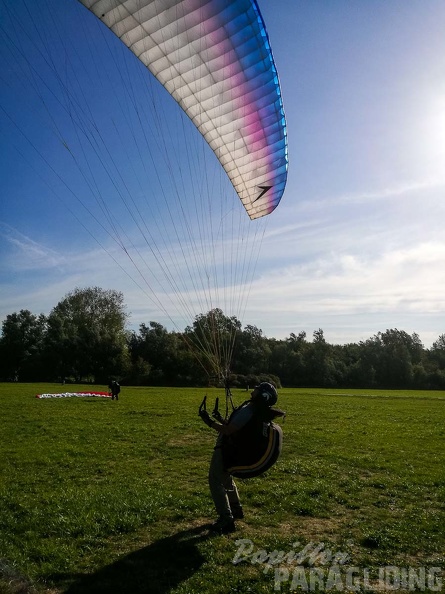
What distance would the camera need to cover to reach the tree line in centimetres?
6034

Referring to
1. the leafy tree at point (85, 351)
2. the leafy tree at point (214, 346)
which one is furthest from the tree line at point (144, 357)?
the leafy tree at point (214, 346)

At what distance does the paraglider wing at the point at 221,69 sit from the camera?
24.3 ft

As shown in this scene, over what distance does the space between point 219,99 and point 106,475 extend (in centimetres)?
804

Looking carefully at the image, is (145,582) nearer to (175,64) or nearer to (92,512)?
(92,512)

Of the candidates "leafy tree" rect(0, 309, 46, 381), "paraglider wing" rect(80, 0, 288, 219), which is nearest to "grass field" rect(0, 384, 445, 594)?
"paraglider wing" rect(80, 0, 288, 219)

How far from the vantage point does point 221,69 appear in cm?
835

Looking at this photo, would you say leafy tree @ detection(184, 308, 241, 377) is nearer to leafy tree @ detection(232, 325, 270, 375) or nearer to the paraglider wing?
the paraglider wing

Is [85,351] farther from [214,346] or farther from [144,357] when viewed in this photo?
[214,346]

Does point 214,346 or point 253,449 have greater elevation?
point 214,346

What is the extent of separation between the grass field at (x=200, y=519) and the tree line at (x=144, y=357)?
37.4 meters

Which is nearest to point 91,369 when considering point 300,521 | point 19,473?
point 19,473

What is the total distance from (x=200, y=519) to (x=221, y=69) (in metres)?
8.04

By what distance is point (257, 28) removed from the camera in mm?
7355

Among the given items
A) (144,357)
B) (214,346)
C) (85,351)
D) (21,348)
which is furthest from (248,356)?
(214,346)
